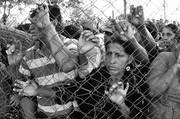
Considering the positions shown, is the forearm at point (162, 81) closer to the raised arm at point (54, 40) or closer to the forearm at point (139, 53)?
the forearm at point (139, 53)

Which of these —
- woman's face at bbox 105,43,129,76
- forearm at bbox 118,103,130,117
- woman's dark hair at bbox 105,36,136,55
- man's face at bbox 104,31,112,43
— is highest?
man's face at bbox 104,31,112,43

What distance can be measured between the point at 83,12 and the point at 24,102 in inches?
31.2

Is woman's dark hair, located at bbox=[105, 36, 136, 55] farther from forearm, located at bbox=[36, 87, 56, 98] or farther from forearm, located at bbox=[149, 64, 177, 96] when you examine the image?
forearm, located at bbox=[36, 87, 56, 98]

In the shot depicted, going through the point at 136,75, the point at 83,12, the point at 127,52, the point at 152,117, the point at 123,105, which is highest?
the point at 83,12

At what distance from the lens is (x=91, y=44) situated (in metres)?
1.35

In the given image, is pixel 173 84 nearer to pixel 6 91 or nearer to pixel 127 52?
pixel 127 52

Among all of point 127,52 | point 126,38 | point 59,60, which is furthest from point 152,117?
point 59,60

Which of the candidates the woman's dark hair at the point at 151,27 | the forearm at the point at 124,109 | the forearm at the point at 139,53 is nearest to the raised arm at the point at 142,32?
the forearm at the point at 139,53

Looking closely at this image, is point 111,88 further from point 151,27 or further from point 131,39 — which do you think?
point 151,27

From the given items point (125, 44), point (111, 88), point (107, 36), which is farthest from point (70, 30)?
point (111, 88)

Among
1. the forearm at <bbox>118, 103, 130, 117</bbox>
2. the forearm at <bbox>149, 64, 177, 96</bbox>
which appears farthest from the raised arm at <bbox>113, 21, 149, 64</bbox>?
the forearm at <bbox>118, 103, 130, 117</bbox>

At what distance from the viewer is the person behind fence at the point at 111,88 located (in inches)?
57.4

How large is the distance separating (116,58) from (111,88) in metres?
0.21

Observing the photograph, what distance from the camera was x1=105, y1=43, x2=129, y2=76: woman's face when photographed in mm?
1538
